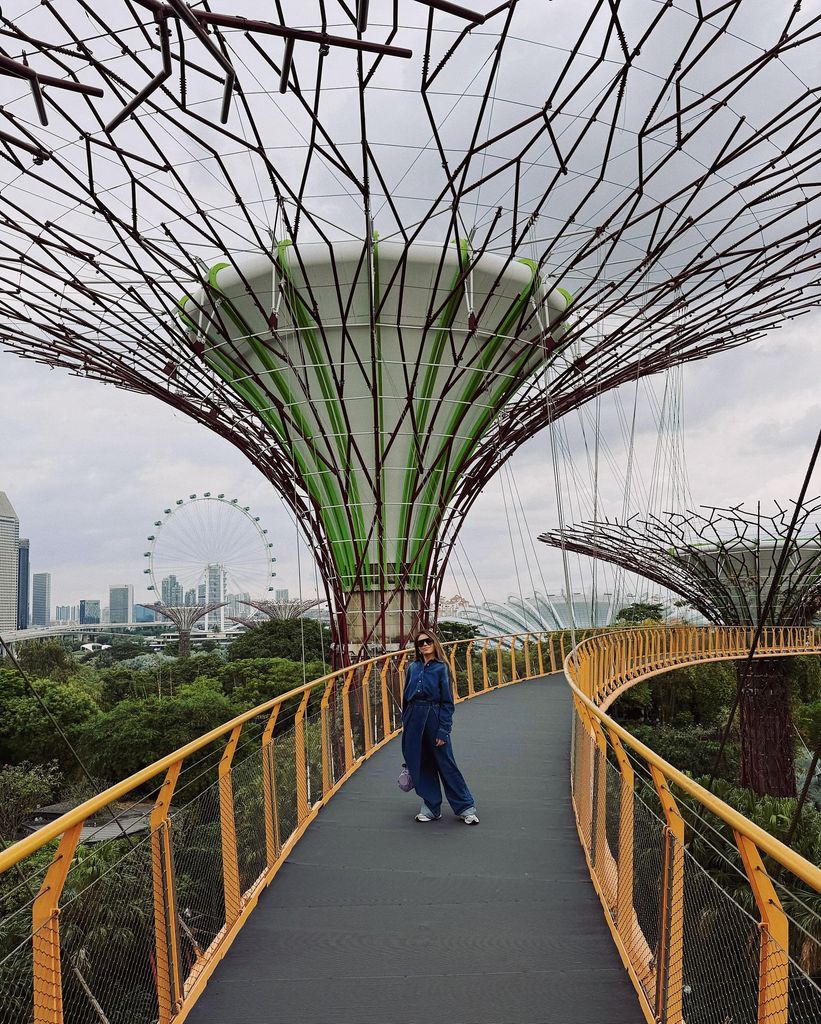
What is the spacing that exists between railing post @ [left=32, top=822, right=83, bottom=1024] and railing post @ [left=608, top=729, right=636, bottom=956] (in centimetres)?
251

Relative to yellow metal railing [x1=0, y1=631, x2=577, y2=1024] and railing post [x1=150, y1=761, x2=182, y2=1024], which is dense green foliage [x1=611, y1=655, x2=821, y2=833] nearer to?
yellow metal railing [x1=0, y1=631, x2=577, y2=1024]

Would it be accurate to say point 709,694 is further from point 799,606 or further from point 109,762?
point 109,762

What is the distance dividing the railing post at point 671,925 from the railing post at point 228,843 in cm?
213

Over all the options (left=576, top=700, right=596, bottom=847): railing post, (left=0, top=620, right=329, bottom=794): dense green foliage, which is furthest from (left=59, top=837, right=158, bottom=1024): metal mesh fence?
(left=0, top=620, right=329, bottom=794): dense green foliage

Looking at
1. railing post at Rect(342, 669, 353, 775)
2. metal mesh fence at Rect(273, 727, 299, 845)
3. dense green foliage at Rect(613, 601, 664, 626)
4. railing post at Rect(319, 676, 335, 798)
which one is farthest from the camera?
dense green foliage at Rect(613, 601, 664, 626)

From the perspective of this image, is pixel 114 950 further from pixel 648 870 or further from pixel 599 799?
pixel 599 799

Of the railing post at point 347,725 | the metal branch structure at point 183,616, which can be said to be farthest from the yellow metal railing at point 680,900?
the metal branch structure at point 183,616

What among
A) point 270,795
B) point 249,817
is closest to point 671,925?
point 249,817

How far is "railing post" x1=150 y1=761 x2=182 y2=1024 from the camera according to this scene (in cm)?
359

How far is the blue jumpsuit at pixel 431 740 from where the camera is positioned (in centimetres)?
675

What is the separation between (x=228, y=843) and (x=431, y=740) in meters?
2.36

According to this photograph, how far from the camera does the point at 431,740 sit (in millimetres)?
6750

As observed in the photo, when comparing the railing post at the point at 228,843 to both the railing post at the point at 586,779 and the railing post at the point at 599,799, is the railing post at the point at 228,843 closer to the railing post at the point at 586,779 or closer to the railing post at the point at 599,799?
the railing post at the point at 599,799

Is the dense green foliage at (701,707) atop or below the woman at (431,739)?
below
